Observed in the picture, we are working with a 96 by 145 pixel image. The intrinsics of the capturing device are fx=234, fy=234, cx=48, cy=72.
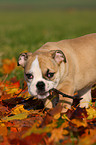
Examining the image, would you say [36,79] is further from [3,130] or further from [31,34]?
[31,34]

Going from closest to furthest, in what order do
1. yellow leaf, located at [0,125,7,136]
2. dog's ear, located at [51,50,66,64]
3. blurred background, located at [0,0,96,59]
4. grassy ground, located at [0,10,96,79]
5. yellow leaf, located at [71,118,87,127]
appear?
1. yellow leaf, located at [71,118,87,127]
2. yellow leaf, located at [0,125,7,136]
3. dog's ear, located at [51,50,66,64]
4. grassy ground, located at [0,10,96,79]
5. blurred background, located at [0,0,96,59]

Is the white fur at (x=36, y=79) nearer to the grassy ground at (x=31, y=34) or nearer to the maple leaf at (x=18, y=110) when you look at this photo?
the maple leaf at (x=18, y=110)

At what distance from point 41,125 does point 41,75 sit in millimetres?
664

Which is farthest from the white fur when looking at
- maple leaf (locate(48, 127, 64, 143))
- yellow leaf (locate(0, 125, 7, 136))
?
maple leaf (locate(48, 127, 64, 143))

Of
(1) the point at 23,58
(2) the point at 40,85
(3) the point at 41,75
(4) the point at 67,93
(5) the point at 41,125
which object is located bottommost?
(5) the point at 41,125

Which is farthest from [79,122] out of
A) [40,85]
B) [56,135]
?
[40,85]

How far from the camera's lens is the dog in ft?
9.18

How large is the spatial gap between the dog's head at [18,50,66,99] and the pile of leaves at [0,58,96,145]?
30 cm

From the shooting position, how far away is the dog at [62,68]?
2.80 m

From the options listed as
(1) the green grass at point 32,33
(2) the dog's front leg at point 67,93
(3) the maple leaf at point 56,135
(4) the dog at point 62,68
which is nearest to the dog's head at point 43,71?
(4) the dog at point 62,68

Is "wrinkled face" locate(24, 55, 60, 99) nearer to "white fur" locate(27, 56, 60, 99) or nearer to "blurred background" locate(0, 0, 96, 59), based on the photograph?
"white fur" locate(27, 56, 60, 99)

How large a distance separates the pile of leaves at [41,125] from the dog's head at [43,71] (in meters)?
0.30

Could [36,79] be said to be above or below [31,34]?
below

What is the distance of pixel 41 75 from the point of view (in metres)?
2.78
